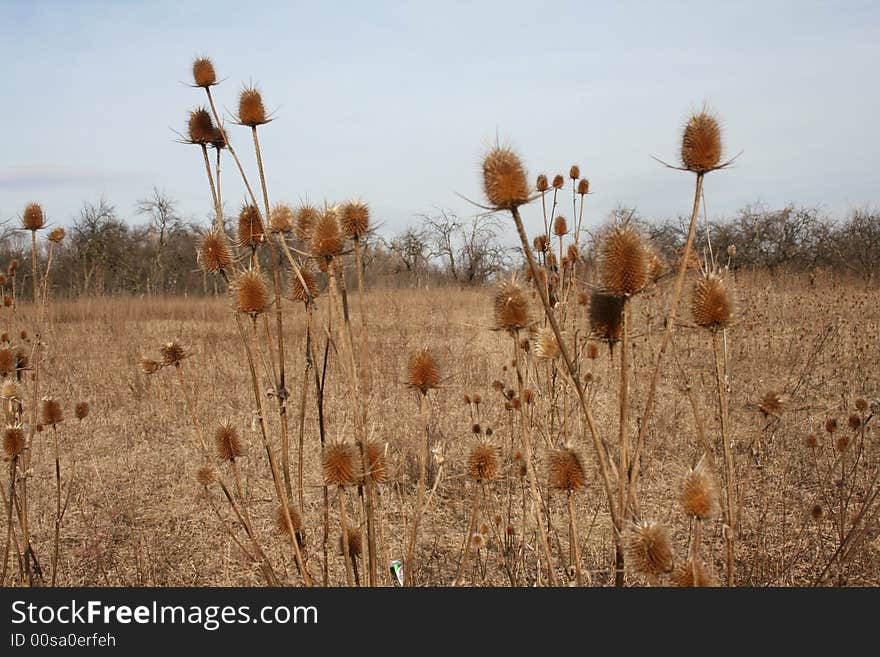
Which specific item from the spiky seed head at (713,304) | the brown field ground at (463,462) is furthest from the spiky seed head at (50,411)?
the spiky seed head at (713,304)

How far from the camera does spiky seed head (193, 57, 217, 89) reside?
2191 mm

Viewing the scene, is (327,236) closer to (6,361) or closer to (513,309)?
(513,309)

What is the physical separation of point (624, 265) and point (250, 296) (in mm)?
1080

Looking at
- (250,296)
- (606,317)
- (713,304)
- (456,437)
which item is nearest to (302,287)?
(250,296)

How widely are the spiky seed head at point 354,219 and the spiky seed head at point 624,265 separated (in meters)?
0.66

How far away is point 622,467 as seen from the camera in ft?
4.79

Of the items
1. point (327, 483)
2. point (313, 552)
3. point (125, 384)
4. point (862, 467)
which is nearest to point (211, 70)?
point (327, 483)

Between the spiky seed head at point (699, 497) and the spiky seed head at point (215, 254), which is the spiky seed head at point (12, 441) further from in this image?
the spiky seed head at point (699, 497)

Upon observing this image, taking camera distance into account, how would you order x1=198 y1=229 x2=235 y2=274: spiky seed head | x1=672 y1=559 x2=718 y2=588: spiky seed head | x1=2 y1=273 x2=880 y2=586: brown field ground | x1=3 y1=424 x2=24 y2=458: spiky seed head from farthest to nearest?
x1=2 y1=273 x2=880 y2=586: brown field ground
x1=3 y1=424 x2=24 y2=458: spiky seed head
x1=198 y1=229 x2=235 y2=274: spiky seed head
x1=672 y1=559 x2=718 y2=588: spiky seed head

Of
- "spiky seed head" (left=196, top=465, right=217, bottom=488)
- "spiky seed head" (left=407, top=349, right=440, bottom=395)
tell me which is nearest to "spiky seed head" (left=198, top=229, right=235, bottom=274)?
"spiky seed head" (left=407, top=349, right=440, bottom=395)

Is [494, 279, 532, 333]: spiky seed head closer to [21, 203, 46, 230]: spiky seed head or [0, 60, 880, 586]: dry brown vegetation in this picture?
[0, 60, 880, 586]: dry brown vegetation

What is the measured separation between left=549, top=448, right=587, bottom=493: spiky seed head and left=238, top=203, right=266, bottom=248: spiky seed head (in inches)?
47.9

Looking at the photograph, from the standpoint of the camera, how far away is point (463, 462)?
17.5ft

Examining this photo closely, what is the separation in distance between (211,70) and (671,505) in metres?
3.76
